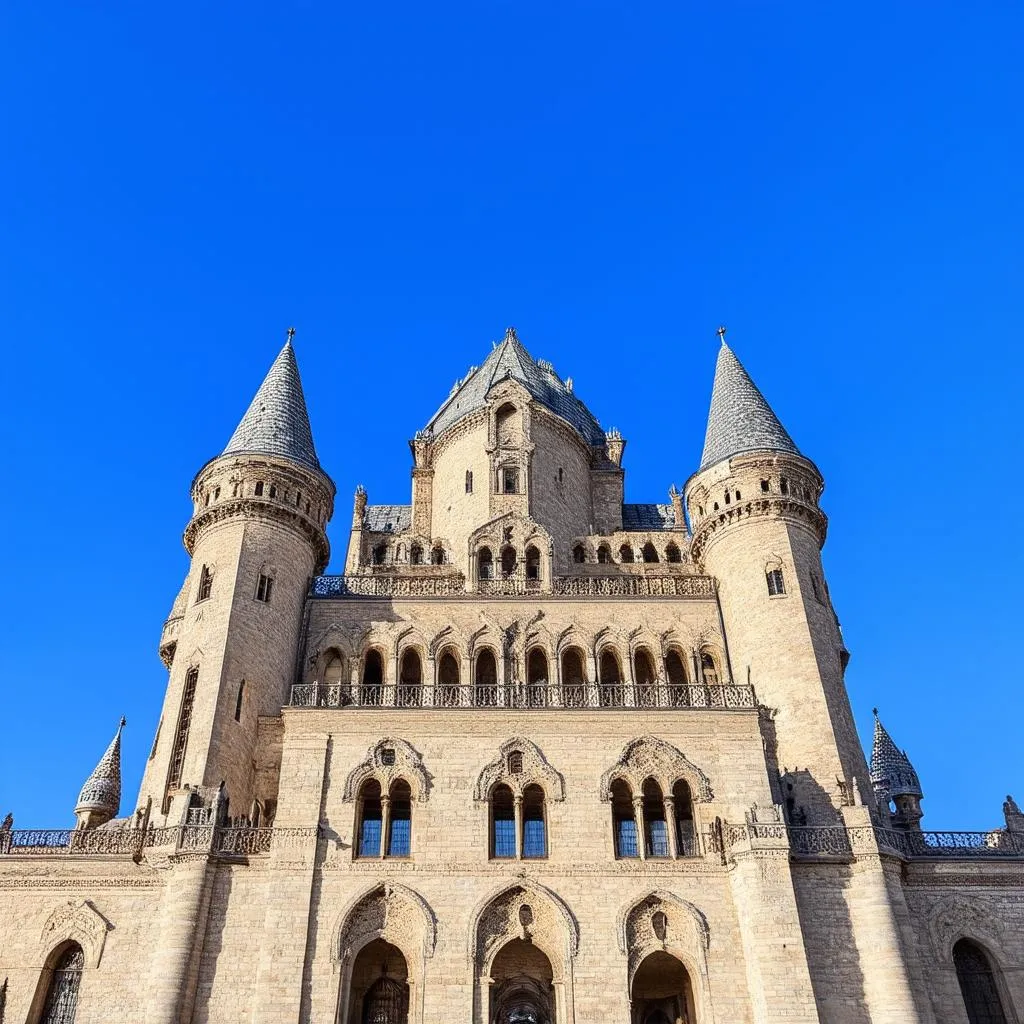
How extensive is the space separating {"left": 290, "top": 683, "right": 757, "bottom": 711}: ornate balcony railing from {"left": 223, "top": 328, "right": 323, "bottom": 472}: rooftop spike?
9468 mm

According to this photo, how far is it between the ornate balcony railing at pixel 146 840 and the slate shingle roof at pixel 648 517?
70.6 feet

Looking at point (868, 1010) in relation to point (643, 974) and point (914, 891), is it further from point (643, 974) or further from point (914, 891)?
point (643, 974)

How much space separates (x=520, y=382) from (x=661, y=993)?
24094mm

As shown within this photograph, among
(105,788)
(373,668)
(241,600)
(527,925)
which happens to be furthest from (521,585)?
(105,788)

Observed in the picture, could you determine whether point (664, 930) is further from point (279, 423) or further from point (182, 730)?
point (279, 423)

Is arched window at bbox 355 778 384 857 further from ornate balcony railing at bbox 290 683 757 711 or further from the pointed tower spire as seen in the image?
the pointed tower spire

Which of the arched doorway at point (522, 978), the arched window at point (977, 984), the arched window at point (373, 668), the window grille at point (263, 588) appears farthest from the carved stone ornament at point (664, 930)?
the window grille at point (263, 588)

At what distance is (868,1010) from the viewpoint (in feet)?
81.4

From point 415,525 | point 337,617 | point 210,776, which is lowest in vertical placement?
point 210,776

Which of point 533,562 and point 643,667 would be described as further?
point 533,562

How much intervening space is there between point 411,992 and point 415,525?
21.0 meters

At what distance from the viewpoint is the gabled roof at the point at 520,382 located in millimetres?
43250

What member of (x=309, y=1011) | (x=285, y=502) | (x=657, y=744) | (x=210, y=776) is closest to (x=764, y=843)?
(x=657, y=744)

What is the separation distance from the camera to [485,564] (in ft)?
121
